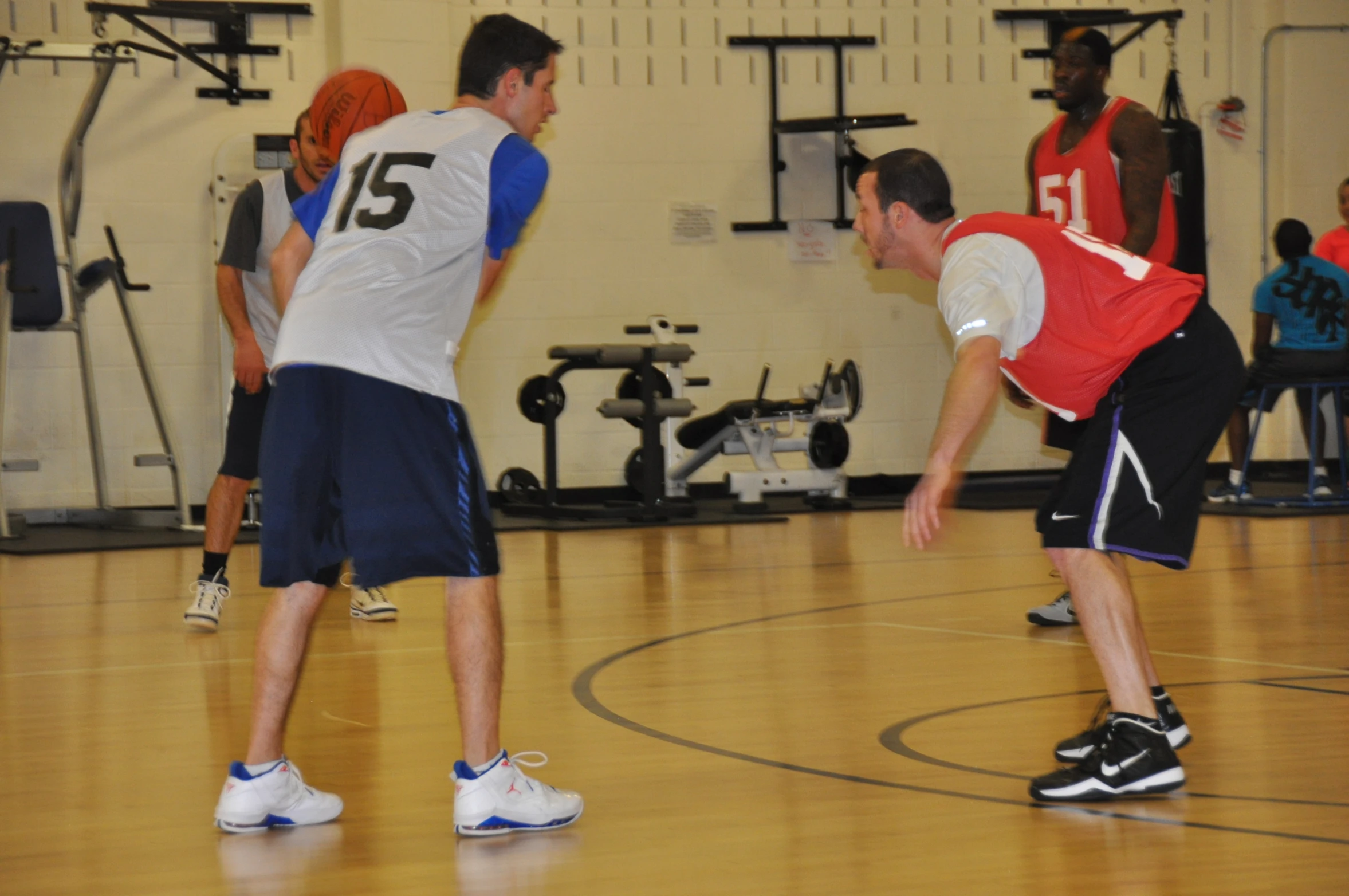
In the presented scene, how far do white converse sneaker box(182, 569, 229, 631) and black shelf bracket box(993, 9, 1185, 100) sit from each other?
6091mm

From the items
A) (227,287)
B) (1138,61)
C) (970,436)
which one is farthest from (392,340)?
(1138,61)

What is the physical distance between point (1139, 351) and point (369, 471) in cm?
139

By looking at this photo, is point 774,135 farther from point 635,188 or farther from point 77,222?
point 77,222

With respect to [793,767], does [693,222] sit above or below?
above

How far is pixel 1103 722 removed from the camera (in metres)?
2.95

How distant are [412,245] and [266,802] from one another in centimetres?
95

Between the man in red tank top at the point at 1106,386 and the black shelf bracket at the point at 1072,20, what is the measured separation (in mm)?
6725

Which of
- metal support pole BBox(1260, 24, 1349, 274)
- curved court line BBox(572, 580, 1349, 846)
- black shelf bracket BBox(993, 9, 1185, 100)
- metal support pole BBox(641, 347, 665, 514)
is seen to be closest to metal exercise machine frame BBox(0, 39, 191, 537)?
metal support pole BBox(641, 347, 665, 514)

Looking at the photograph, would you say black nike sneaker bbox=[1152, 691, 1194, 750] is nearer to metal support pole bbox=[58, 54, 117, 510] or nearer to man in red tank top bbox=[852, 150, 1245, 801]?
man in red tank top bbox=[852, 150, 1245, 801]

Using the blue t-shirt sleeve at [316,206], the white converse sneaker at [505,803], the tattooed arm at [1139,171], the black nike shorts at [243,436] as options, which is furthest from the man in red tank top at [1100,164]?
the black nike shorts at [243,436]

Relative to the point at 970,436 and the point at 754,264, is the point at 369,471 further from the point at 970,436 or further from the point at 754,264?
the point at 754,264

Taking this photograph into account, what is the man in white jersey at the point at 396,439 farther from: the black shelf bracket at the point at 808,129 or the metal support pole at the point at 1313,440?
the black shelf bracket at the point at 808,129

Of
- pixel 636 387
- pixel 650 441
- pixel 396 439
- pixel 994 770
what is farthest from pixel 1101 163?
pixel 636 387

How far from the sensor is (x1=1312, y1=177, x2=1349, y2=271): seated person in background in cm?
927
